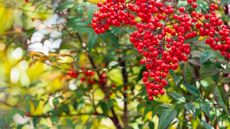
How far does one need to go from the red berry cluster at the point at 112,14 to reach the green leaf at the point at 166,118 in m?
0.36

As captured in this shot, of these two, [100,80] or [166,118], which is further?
[100,80]

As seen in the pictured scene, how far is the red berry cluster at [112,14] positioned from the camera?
1610 mm

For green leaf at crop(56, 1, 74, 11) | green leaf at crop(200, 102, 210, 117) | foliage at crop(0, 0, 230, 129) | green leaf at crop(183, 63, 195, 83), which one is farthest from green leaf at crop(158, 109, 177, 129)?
green leaf at crop(56, 1, 74, 11)

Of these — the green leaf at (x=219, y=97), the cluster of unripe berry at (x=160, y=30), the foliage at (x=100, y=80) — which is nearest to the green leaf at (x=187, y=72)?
the foliage at (x=100, y=80)

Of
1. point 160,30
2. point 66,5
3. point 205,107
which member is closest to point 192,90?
point 205,107

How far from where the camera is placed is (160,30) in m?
1.53

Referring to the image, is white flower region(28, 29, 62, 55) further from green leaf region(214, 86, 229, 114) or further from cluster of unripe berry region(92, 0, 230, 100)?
green leaf region(214, 86, 229, 114)

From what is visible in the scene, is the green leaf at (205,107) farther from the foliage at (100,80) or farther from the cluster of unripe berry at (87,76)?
the cluster of unripe berry at (87,76)

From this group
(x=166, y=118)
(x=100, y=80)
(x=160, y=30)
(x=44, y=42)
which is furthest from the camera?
(x=100, y=80)

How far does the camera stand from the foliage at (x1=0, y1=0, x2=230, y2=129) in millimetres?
1822

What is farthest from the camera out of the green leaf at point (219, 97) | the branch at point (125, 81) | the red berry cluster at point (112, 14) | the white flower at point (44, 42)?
the branch at point (125, 81)

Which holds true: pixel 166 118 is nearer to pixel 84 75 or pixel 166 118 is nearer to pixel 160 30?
pixel 160 30

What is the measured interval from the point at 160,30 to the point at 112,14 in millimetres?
186

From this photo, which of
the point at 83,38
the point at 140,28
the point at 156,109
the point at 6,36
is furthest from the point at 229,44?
the point at 6,36
